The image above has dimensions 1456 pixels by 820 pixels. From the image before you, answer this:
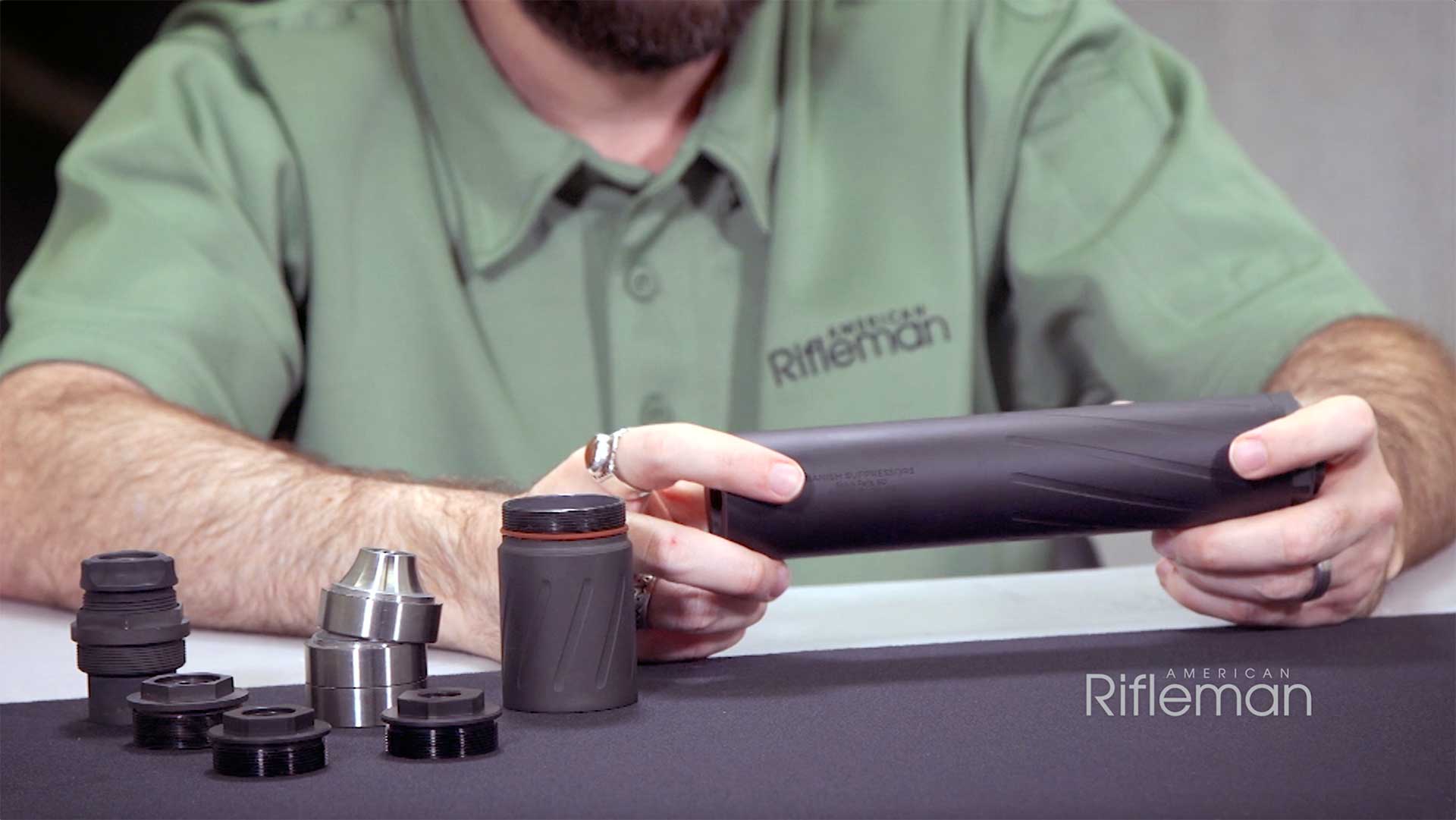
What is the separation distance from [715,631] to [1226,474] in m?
0.28

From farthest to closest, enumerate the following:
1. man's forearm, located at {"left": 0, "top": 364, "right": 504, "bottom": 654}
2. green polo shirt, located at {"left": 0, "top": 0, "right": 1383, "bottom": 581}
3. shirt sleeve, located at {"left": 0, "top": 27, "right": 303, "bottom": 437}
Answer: green polo shirt, located at {"left": 0, "top": 0, "right": 1383, "bottom": 581}, shirt sleeve, located at {"left": 0, "top": 27, "right": 303, "bottom": 437}, man's forearm, located at {"left": 0, "top": 364, "right": 504, "bottom": 654}

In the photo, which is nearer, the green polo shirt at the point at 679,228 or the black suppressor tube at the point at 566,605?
the black suppressor tube at the point at 566,605

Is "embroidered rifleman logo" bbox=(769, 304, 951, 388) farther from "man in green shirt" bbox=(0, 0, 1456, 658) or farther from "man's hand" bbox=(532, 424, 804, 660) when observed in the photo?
"man's hand" bbox=(532, 424, 804, 660)

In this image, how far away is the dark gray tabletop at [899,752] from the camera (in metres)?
0.54

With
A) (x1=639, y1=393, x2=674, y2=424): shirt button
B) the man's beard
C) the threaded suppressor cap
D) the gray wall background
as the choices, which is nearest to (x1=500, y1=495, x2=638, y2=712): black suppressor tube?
the threaded suppressor cap

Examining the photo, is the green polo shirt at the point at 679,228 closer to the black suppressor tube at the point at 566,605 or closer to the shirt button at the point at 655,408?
the shirt button at the point at 655,408

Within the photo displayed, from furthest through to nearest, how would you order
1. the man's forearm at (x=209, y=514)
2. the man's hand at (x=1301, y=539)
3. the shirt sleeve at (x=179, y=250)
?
the shirt sleeve at (x=179, y=250) → the man's forearm at (x=209, y=514) → the man's hand at (x=1301, y=539)

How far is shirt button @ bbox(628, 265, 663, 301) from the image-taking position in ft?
4.41

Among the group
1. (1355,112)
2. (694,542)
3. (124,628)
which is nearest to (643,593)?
(694,542)

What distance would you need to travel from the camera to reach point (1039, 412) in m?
0.75

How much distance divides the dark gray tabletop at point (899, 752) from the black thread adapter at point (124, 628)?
2 cm

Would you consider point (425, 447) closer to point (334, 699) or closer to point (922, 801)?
point (334, 699)

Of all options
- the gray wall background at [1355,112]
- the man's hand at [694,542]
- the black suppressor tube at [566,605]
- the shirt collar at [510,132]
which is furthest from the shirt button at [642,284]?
the gray wall background at [1355,112]

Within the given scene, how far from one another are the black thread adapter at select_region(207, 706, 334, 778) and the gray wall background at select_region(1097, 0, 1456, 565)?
4.50ft
